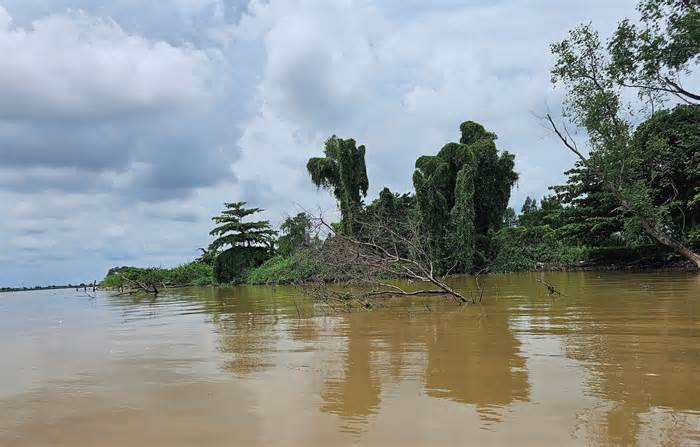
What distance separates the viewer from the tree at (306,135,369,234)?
44.4m

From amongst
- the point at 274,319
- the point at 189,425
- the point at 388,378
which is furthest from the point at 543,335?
the point at 274,319

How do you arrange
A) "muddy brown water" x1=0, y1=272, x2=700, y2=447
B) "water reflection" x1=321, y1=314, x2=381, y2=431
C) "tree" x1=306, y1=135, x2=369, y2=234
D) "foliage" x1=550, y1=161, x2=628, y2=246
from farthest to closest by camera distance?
"tree" x1=306, y1=135, x2=369, y2=234
"foliage" x1=550, y1=161, x2=628, y2=246
"water reflection" x1=321, y1=314, x2=381, y2=431
"muddy brown water" x1=0, y1=272, x2=700, y2=447

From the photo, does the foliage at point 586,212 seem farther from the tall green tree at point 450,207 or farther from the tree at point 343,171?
the tree at point 343,171

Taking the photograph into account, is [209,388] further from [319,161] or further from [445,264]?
[319,161]

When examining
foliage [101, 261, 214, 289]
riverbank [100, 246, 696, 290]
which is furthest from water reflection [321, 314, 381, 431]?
foliage [101, 261, 214, 289]

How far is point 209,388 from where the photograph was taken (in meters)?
5.39

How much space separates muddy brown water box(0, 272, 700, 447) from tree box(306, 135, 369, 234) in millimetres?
34827

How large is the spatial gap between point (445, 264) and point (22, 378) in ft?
108

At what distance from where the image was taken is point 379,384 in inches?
202

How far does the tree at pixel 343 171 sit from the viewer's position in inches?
1747

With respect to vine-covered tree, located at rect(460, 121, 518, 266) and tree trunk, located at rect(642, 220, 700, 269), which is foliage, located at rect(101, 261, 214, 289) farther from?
tree trunk, located at rect(642, 220, 700, 269)

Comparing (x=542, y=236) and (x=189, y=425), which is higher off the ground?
(x=542, y=236)

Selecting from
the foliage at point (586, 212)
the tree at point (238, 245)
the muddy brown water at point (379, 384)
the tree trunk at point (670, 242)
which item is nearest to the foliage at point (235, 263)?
the tree at point (238, 245)

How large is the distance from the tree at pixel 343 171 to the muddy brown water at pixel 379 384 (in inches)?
1371
